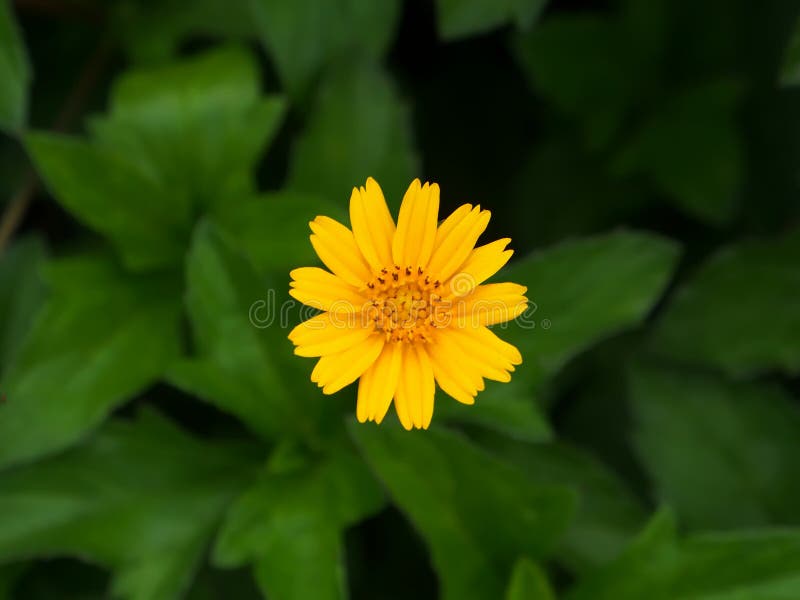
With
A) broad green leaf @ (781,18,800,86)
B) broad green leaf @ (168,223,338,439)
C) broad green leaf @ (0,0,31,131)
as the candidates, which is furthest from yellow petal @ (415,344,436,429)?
broad green leaf @ (0,0,31,131)

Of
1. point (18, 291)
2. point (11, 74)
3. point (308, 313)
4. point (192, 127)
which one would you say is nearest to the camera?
point (308, 313)

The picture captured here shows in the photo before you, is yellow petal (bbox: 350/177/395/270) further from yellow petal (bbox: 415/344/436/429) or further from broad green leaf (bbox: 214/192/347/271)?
broad green leaf (bbox: 214/192/347/271)

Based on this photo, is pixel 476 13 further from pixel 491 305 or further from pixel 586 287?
pixel 491 305

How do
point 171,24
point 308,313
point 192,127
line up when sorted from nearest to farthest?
point 308,313, point 192,127, point 171,24

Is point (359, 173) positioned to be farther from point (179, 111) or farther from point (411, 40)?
point (411, 40)

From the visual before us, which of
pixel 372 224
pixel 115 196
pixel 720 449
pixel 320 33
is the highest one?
pixel 320 33

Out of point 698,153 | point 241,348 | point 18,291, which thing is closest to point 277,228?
point 241,348

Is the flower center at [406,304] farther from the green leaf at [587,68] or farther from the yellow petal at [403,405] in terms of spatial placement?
the green leaf at [587,68]

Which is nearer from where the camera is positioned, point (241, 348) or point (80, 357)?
point (241, 348)
